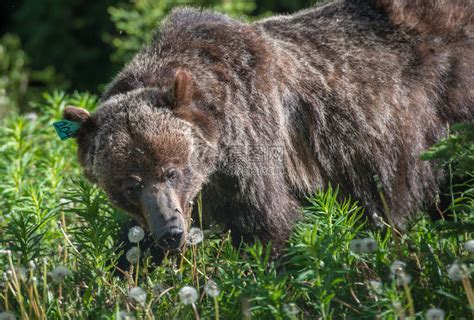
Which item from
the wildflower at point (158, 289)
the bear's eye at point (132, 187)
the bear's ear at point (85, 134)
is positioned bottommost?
the wildflower at point (158, 289)

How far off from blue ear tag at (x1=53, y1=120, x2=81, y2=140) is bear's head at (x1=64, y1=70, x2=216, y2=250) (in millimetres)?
38

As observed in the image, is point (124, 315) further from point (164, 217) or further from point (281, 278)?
point (164, 217)

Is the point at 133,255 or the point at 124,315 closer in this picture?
the point at 124,315

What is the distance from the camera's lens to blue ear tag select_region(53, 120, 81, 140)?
18.8 ft

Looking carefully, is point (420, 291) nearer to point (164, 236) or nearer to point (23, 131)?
point (164, 236)

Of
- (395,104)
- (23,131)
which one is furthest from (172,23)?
(23,131)

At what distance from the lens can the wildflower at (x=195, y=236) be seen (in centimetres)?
505

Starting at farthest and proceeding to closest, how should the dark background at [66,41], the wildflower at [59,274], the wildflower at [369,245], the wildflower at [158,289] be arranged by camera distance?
the dark background at [66,41]
the wildflower at [158,289]
the wildflower at [59,274]
the wildflower at [369,245]

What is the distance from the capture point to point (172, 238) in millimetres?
5086

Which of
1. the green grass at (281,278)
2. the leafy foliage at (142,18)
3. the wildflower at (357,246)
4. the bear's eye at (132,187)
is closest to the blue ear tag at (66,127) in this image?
the green grass at (281,278)

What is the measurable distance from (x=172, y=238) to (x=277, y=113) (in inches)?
48.4

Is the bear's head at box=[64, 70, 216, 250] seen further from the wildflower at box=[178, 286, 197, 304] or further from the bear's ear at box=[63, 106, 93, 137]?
the wildflower at box=[178, 286, 197, 304]

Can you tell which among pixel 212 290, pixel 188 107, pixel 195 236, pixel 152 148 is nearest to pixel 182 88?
pixel 188 107

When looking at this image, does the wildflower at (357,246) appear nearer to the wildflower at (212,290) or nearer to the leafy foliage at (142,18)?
the wildflower at (212,290)
